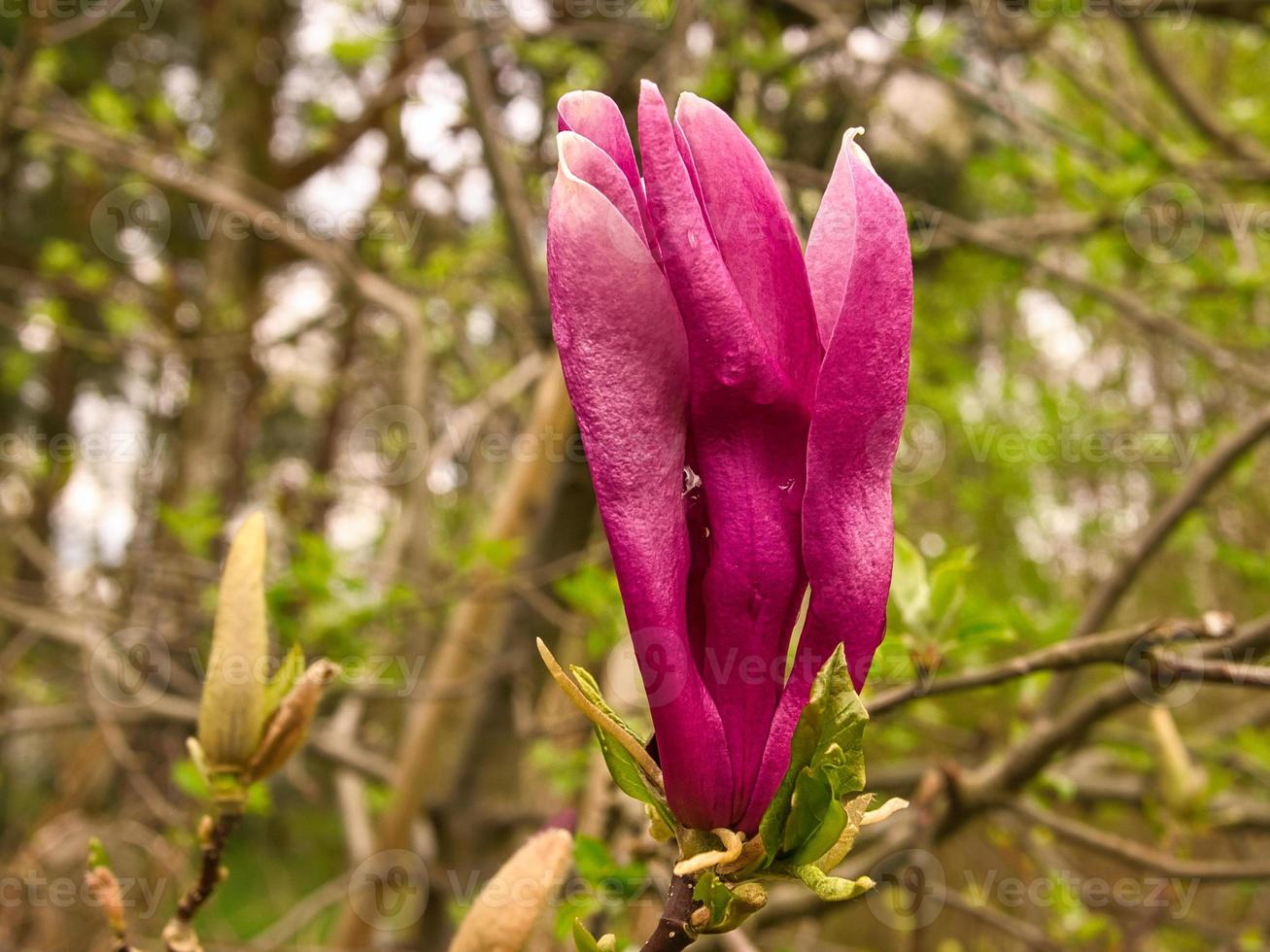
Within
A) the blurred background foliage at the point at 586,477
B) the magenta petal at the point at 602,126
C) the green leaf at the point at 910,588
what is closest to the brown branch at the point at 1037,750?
the blurred background foliage at the point at 586,477

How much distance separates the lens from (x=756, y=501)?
511 mm

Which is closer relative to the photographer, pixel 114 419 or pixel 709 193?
pixel 709 193

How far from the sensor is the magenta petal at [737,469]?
18.8 inches

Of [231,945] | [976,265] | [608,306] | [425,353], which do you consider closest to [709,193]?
[608,306]

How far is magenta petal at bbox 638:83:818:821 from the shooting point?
478mm

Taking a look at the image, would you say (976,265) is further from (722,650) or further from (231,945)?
(722,650)

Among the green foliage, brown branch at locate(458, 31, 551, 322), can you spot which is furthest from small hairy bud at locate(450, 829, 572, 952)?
the green foliage

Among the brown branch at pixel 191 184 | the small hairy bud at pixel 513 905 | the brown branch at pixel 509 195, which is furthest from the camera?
the brown branch at pixel 191 184

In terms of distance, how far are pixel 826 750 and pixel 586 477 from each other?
1.81m

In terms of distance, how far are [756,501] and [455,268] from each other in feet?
10.6

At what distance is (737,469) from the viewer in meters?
0.51

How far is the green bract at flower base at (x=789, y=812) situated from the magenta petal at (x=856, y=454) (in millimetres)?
19

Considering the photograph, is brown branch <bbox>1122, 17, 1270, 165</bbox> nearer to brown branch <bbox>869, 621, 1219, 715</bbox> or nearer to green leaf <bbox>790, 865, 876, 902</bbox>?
brown branch <bbox>869, 621, 1219, 715</bbox>

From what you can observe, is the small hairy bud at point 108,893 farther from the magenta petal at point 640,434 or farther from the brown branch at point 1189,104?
the brown branch at point 1189,104
